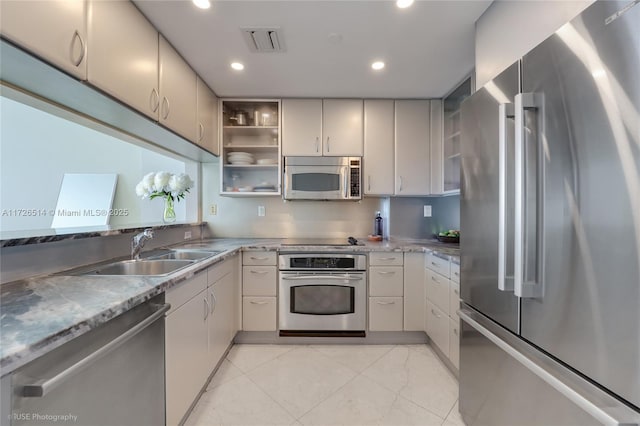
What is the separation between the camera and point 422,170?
2693mm

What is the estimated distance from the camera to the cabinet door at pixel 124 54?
3.82 feet

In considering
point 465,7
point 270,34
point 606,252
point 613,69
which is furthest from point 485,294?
point 270,34

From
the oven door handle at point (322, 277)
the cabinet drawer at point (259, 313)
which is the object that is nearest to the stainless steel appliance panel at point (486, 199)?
the oven door handle at point (322, 277)

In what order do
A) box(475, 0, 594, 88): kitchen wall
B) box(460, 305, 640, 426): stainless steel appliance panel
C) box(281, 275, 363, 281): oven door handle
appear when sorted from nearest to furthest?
box(460, 305, 640, 426): stainless steel appliance panel < box(475, 0, 594, 88): kitchen wall < box(281, 275, 363, 281): oven door handle

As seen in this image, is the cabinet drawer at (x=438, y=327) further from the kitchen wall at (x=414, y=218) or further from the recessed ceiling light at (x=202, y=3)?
the recessed ceiling light at (x=202, y=3)

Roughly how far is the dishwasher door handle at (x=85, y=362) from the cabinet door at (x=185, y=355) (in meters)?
0.18

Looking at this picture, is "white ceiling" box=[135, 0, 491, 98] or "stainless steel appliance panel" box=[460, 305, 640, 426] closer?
"stainless steel appliance panel" box=[460, 305, 640, 426]

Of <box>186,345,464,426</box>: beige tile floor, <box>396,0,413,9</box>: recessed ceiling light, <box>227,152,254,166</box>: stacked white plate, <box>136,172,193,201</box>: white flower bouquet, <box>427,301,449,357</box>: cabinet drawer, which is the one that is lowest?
<box>186,345,464,426</box>: beige tile floor

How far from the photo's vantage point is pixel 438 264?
2066 millimetres

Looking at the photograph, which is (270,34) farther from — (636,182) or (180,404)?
(180,404)

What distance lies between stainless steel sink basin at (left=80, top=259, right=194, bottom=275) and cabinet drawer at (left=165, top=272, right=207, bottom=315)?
0.36ft

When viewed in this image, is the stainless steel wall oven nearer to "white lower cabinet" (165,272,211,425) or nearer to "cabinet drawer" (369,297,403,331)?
"cabinet drawer" (369,297,403,331)

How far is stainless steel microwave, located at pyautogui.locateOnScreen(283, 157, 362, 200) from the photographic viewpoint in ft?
8.63

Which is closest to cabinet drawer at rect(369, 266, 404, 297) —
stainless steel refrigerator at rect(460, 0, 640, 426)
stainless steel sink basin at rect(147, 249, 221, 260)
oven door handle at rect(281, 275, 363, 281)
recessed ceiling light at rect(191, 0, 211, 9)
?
oven door handle at rect(281, 275, 363, 281)
